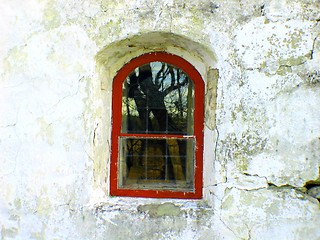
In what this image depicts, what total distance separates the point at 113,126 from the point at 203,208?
0.89m

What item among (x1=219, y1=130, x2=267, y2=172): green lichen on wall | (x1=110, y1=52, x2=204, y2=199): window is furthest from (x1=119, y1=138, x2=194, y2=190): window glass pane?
(x1=219, y1=130, x2=267, y2=172): green lichen on wall

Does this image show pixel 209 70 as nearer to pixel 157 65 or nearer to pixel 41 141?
Answer: pixel 157 65

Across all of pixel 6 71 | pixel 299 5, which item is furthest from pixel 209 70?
pixel 6 71

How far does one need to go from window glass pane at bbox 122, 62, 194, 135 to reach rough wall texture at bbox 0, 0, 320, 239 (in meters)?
0.25

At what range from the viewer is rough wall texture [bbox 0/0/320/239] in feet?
8.35

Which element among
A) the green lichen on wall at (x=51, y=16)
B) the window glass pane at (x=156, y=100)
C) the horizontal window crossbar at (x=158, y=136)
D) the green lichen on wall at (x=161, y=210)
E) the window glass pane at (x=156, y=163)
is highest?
the green lichen on wall at (x=51, y=16)

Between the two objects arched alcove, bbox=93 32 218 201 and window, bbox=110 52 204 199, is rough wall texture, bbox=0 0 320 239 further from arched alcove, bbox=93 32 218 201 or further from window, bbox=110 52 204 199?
window, bbox=110 52 204 199

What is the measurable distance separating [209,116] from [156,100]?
0.44m

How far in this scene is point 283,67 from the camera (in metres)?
2.54

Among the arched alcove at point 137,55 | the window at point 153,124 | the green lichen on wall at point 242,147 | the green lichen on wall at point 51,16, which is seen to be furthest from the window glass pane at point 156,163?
the green lichen on wall at point 51,16

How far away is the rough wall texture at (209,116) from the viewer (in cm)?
254

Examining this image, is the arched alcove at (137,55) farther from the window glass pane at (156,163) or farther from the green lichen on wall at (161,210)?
the green lichen on wall at (161,210)

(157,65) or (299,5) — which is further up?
(299,5)

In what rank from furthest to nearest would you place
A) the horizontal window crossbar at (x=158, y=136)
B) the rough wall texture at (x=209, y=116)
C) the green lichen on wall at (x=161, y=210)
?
the horizontal window crossbar at (x=158, y=136) → the green lichen on wall at (x=161, y=210) → the rough wall texture at (x=209, y=116)
